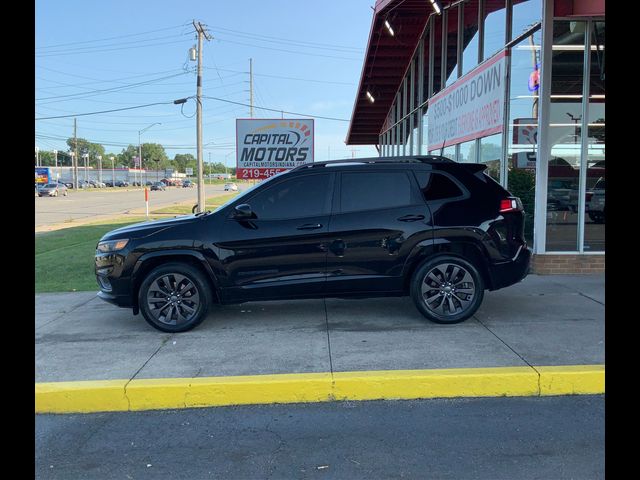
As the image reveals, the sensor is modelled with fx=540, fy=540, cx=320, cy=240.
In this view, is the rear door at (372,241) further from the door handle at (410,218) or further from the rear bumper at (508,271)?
the rear bumper at (508,271)

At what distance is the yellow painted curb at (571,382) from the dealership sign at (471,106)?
614 centimetres

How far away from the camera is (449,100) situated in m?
12.6

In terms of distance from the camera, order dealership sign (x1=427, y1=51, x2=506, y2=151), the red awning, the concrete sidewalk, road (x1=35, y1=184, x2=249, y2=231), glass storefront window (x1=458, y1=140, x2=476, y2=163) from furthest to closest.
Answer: road (x1=35, y1=184, x2=249, y2=231) → the red awning → glass storefront window (x1=458, y1=140, x2=476, y2=163) → dealership sign (x1=427, y1=51, x2=506, y2=151) → the concrete sidewalk

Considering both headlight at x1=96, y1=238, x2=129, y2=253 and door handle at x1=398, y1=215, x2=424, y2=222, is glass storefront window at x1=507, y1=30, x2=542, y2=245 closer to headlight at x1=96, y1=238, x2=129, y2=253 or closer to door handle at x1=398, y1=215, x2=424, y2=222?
door handle at x1=398, y1=215, x2=424, y2=222

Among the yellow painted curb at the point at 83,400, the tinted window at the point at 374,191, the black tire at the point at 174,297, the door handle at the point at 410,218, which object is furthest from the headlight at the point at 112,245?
the door handle at the point at 410,218

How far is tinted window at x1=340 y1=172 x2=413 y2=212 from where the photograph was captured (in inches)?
240

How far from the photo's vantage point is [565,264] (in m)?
8.82

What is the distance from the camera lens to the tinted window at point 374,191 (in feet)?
20.0

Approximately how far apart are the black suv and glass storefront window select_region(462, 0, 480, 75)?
21.5ft

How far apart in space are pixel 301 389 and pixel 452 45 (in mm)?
10987

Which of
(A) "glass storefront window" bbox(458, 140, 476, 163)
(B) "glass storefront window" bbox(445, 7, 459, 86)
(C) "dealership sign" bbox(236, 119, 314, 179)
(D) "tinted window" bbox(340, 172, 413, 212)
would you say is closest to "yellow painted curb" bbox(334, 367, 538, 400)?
(D) "tinted window" bbox(340, 172, 413, 212)
